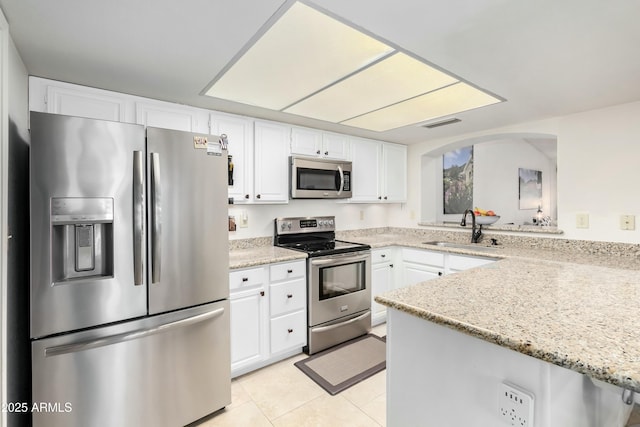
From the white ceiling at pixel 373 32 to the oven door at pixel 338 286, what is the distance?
1605 mm

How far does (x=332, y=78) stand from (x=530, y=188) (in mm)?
6245

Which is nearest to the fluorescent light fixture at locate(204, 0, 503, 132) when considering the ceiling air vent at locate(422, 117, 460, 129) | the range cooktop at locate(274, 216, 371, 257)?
the ceiling air vent at locate(422, 117, 460, 129)

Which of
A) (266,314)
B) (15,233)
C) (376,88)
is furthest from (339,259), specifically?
(15,233)

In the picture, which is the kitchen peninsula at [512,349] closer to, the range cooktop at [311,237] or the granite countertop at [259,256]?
the granite countertop at [259,256]

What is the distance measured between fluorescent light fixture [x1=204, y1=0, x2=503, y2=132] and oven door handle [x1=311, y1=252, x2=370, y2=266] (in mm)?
1280

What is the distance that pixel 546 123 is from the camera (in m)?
2.83

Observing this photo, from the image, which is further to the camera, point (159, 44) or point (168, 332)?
point (168, 332)

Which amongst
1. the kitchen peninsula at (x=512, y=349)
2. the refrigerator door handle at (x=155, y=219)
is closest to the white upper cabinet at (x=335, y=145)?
the refrigerator door handle at (x=155, y=219)

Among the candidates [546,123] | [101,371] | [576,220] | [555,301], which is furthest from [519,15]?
[101,371]

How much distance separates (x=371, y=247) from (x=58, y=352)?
2454 mm

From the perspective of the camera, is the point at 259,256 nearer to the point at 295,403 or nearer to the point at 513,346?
the point at 295,403

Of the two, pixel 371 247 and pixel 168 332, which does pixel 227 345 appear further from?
pixel 371 247

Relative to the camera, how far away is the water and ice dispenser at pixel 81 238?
55.4 inches

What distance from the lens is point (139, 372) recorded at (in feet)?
5.25
